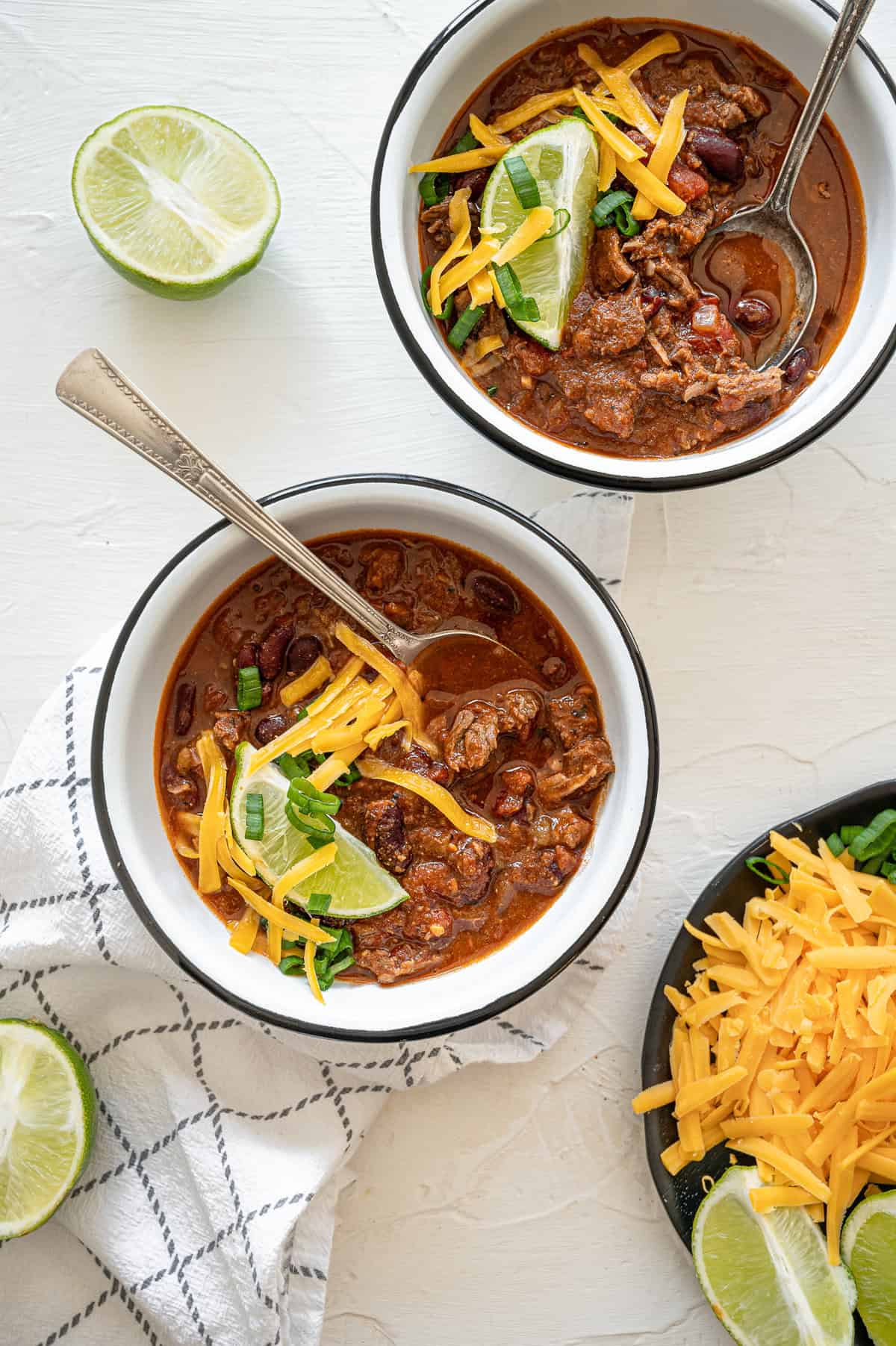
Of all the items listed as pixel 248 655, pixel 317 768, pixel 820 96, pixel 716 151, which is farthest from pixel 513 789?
pixel 820 96

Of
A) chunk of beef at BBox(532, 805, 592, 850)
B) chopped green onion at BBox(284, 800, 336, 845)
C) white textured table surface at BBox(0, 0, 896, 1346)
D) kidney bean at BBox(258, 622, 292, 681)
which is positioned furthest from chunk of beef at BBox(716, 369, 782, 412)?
chopped green onion at BBox(284, 800, 336, 845)

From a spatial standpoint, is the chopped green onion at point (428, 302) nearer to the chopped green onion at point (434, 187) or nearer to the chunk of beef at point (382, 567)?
the chopped green onion at point (434, 187)

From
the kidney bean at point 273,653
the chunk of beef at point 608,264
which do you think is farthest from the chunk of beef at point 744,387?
the kidney bean at point 273,653

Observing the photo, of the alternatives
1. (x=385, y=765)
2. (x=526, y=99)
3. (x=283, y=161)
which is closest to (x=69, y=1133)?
(x=385, y=765)

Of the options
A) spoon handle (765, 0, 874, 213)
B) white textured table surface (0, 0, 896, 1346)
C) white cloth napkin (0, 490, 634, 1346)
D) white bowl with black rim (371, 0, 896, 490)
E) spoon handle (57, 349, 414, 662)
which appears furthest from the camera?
white textured table surface (0, 0, 896, 1346)

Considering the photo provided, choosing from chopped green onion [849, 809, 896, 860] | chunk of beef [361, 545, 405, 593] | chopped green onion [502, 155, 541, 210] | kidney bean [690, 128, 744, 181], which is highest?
kidney bean [690, 128, 744, 181]

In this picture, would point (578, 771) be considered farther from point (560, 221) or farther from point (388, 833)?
point (560, 221)

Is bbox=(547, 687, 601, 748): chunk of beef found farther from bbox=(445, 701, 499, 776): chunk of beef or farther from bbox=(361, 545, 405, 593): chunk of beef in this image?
bbox=(361, 545, 405, 593): chunk of beef
